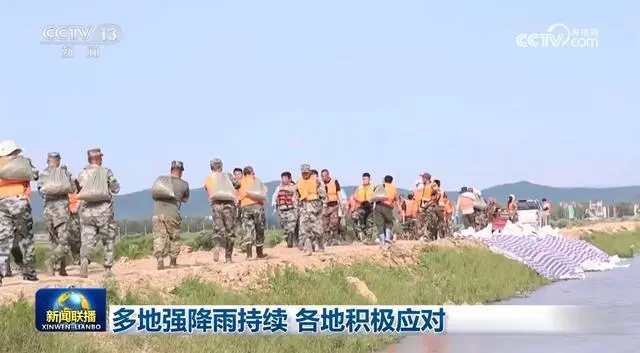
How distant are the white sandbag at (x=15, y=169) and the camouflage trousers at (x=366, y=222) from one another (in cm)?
1117

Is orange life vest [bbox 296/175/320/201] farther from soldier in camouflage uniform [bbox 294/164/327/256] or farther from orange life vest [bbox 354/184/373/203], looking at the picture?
orange life vest [bbox 354/184/373/203]

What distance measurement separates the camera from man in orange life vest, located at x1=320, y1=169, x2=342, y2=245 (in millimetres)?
22328

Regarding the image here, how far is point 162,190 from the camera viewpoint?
1545cm

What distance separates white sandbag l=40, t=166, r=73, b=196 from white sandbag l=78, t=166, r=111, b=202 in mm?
1045

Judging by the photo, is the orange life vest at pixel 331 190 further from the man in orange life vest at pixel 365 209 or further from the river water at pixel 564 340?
the river water at pixel 564 340

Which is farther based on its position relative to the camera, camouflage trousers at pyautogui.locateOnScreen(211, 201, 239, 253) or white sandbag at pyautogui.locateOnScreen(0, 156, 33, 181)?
camouflage trousers at pyautogui.locateOnScreen(211, 201, 239, 253)

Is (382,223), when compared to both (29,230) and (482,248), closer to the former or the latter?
(482,248)

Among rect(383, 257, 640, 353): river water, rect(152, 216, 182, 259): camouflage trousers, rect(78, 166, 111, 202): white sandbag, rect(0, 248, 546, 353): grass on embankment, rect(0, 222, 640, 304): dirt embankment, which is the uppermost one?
rect(78, 166, 111, 202): white sandbag

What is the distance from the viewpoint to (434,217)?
2591cm

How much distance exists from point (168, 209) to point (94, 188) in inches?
83.4

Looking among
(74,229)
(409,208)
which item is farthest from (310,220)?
(409,208)

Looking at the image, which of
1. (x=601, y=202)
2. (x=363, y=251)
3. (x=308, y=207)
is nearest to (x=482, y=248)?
(x=363, y=251)

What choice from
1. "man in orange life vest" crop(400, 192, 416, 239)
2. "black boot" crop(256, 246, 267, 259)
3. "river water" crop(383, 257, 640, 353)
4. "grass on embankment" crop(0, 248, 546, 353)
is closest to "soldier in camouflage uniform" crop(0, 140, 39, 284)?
"grass on embankment" crop(0, 248, 546, 353)

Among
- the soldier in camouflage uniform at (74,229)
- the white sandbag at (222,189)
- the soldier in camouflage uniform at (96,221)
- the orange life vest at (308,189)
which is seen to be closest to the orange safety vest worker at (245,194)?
the orange life vest at (308,189)
